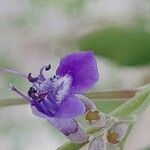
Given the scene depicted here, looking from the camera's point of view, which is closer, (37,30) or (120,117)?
(120,117)

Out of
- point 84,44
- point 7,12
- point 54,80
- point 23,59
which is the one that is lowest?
point 23,59

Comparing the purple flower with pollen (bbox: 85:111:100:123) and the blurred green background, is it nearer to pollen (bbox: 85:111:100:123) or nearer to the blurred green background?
pollen (bbox: 85:111:100:123)

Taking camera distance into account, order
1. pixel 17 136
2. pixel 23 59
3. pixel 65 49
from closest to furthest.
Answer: pixel 65 49
pixel 17 136
pixel 23 59

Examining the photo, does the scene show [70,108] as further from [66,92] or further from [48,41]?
[48,41]

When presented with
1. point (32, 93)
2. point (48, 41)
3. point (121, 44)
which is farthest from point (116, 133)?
point (48, 41)

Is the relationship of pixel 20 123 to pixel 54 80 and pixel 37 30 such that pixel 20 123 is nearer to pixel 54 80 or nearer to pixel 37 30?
pixel 37 30

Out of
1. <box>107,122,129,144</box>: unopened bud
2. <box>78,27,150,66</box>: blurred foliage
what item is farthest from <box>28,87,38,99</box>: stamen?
<box>78,27,150,66</box>: blurred foliage

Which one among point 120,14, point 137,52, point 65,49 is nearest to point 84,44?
point 137,52
